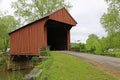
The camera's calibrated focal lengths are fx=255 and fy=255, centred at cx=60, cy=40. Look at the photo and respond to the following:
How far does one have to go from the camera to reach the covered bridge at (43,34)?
2848 cm

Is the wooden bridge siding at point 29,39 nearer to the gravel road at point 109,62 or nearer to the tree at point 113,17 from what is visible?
the gravel road at point 109,62

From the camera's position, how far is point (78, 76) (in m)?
10.8

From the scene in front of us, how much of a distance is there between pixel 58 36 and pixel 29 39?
5.74 meters

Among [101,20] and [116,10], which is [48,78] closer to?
[116,10]

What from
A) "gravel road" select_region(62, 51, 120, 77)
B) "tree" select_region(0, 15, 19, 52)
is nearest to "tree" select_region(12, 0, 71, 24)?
"tree" select_region(0, 15, 19, 52)

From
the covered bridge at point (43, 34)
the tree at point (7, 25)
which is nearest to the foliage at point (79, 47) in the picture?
the covered bridge at point (43, 34)

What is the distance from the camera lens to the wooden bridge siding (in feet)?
93.9

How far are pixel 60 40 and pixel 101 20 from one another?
20046 mm

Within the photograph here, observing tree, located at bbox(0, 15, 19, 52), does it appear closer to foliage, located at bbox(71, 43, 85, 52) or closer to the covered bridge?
→ foliage, located at bbox(71, 43, 85, 52)

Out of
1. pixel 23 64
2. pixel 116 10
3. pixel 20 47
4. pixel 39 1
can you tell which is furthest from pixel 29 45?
pixel 39 1

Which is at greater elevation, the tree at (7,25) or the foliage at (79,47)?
the tree at (7,25)

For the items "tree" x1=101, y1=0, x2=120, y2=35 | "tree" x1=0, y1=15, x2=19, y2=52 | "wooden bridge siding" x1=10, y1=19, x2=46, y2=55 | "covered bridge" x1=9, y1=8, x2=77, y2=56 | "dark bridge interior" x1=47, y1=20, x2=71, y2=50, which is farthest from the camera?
"tree" x1=0, y1=15, x2=19, y2=52

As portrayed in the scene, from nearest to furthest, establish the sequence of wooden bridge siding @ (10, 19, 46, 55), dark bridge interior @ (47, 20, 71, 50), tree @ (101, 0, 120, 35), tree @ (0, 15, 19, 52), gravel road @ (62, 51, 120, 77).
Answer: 1. gravel road @ (62, 51, 120, 77)
2. wooden bridge siding @ (10, 19, 46, 55)
3. dark bridge interior @ (47, 20, 71, 50)
4. tree @ (101, 0, 120, 35)
5. tree @ (0, 15, 19, 52)

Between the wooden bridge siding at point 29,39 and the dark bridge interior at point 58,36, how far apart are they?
152 inches
